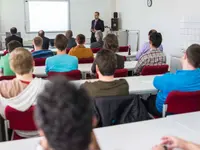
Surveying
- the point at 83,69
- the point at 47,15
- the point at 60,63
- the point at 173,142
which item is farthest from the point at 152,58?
the point at 47,15

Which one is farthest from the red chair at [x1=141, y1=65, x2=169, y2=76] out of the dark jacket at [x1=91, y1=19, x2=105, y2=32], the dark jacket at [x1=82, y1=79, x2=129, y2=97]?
the dark jacket at [x1=91, y1=19, x2=105, y2=32]

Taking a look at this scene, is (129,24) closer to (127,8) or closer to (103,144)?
(127,8)

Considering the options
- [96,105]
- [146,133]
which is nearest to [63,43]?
[96,105]

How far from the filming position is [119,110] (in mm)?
2039

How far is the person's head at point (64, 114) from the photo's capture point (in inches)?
28.6

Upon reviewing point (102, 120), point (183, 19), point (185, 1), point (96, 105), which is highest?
point (185, 1)

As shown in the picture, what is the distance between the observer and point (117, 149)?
58.0 inches

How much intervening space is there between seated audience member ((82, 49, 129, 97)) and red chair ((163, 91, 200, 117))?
384mm

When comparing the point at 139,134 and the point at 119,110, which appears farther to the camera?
the point at 119,110

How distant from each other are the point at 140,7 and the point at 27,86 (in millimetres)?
7446

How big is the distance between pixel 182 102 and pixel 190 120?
39 cm

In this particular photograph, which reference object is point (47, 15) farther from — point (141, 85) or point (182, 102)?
point (182, 102)

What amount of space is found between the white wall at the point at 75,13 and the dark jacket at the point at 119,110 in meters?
8.14

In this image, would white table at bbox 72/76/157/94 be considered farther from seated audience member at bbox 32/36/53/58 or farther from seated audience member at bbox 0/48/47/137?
seated audience member at bbox 32/36/53/58
